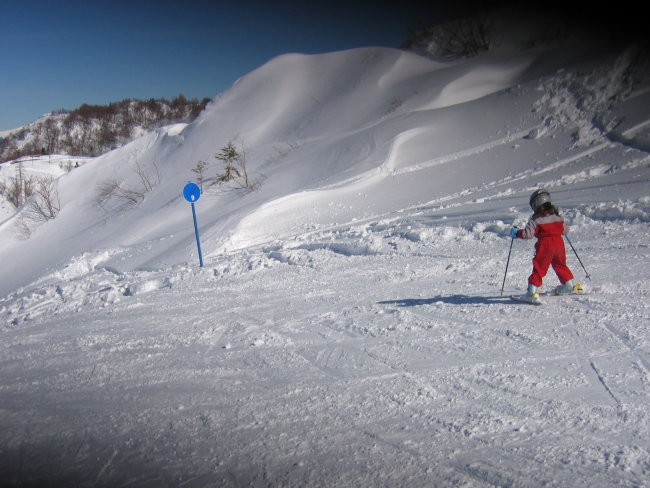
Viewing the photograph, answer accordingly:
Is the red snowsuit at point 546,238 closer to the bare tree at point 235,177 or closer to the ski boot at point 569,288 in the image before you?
the ski boot at point 569,288

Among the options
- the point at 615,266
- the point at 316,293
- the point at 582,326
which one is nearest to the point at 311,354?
the point at 316,293

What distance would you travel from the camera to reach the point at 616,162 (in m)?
11.1

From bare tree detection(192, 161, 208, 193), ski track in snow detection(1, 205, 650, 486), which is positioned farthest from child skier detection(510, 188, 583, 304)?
bare tree detection(192, 161, 208, 193)

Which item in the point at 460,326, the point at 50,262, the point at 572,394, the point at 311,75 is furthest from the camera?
the point at 311,75

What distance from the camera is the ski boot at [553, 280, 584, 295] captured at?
5246 mm

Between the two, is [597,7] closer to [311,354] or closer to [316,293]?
[316,293]

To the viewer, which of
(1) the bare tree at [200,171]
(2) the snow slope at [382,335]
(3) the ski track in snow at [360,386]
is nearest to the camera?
(3) the ski track in snow at [360,386]

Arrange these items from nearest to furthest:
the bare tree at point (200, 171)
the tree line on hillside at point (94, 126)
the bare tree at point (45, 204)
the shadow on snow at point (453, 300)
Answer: the shadow on snow at point (453, 300)
the bare tree at point (200, 171)
the bare tree at point (45, 204)
the tree line on hillside at point (94, 126)

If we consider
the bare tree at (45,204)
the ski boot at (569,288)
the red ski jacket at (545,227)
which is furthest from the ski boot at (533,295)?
the bare tree at (45,204)

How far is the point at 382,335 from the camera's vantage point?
486cm

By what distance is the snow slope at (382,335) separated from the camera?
2947mm

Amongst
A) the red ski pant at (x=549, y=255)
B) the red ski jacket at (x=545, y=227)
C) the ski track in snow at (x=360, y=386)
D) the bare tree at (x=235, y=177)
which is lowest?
the ski track in snow at (x=360, y=386)

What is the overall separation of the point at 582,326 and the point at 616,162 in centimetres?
866

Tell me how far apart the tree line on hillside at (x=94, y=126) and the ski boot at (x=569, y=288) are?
275ft
